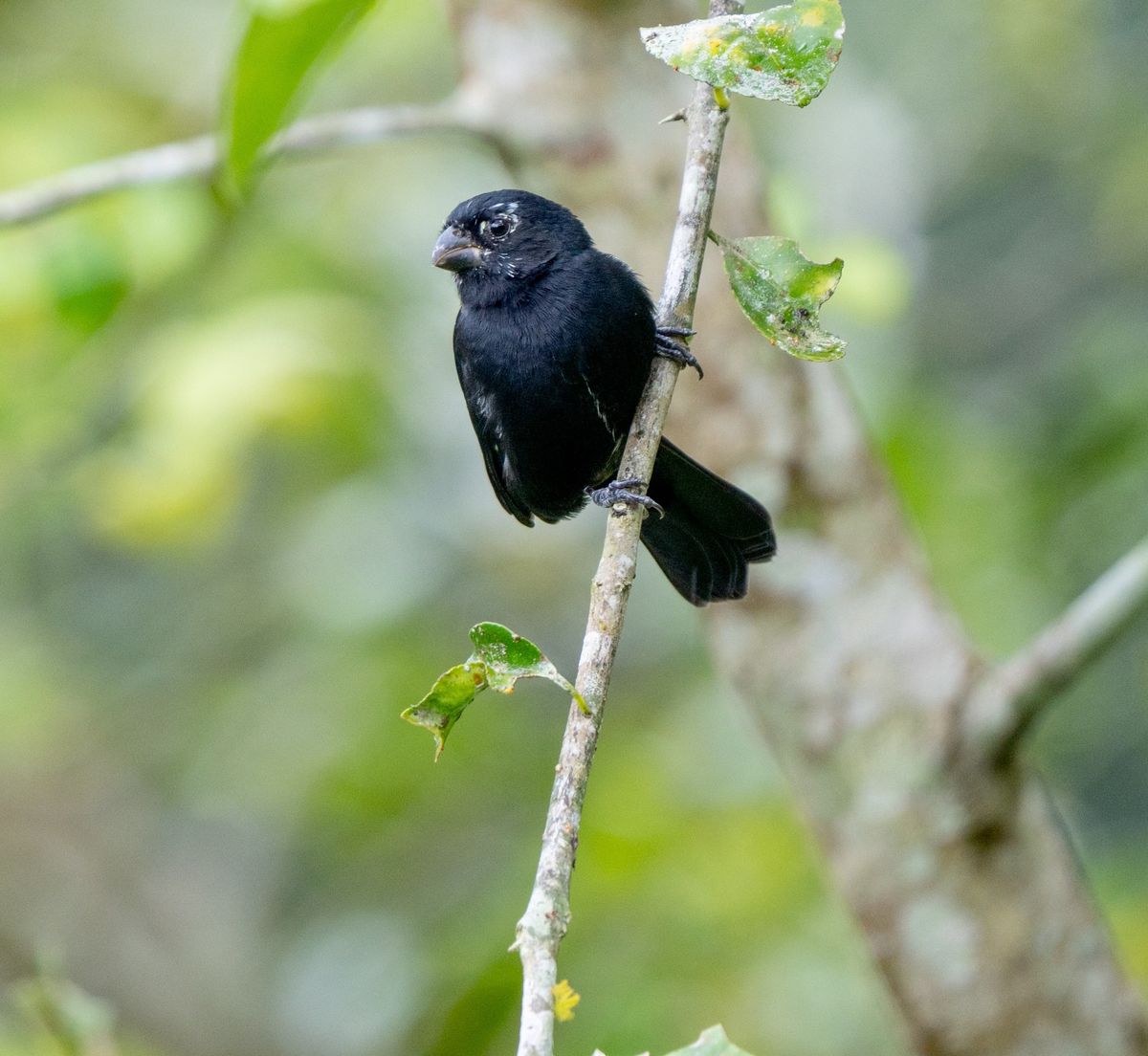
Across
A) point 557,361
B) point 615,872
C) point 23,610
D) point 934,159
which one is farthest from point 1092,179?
point 23,610

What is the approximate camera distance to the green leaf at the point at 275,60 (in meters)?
2.21

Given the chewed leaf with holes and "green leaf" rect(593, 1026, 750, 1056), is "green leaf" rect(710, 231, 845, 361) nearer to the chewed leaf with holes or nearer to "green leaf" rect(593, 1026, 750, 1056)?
the chewed leaf with holes

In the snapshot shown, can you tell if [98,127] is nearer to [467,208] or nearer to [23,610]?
[467,208]

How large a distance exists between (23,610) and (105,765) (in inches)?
34.2

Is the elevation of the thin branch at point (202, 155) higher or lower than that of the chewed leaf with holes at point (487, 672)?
higher

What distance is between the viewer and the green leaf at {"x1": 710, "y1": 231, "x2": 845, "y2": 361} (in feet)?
6.13

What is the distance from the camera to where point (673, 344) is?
2391mm

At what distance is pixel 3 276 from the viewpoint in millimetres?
3357

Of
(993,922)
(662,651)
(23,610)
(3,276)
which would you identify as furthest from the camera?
(23,610)

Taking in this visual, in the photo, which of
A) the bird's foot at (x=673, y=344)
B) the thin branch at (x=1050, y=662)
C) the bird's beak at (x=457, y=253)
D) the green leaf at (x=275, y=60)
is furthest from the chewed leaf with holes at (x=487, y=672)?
the bird's beak at (x=457, y=253)

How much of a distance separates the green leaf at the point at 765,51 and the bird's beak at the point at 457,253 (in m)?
1.47

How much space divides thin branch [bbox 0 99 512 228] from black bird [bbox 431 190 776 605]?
0.21 m

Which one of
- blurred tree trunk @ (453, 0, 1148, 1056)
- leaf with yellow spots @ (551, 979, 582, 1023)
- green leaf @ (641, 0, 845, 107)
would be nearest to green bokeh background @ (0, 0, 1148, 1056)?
blurred tree trunk @ (453, 0, 1148, 1056)

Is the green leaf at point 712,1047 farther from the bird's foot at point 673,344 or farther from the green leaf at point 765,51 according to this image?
the bird's foot at point 673,344
